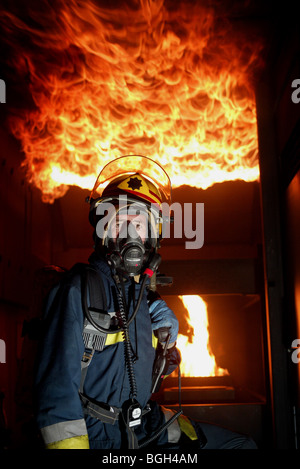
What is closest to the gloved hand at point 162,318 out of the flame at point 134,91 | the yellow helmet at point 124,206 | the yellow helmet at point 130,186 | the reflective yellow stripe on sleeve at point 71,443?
the yellow helmet at point 124,206

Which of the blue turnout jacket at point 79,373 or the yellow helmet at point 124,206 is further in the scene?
the yellow helmet at point 124,206

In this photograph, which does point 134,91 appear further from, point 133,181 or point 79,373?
point 79,373

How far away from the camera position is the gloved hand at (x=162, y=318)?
2.56m

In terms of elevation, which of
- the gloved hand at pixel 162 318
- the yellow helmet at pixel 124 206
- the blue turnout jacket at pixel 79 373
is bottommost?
the blue turnout jacket at pixel 79 373

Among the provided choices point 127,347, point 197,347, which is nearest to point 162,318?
point 127,347

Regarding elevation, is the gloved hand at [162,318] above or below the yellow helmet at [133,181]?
below

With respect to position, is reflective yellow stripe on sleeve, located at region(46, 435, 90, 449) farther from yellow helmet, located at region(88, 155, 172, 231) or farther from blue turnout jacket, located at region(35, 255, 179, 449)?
yellow helmet, located at region(88, 155, 172, 231)

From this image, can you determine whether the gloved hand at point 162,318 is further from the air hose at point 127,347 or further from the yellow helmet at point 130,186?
the yellow helmet at point 130,186

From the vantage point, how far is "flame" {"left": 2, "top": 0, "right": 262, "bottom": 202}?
3.90 metres

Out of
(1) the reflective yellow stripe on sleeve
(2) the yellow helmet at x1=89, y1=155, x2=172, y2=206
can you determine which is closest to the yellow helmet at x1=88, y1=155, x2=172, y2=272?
(2) the yellow helmet at x1=89, y1=155, x2=172, y2=206

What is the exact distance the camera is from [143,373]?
226 centimetres

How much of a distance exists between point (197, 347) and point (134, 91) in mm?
3555

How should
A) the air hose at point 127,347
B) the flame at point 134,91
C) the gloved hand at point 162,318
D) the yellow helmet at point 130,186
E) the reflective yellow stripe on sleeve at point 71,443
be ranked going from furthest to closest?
1. the flame at point 134,91
2. the yellow helmet at point 130,186
3. the gloved hand at point 162,318
4. the air hose at point 127,347
5. the reflective yellow stripe on sleeve at point 71,443

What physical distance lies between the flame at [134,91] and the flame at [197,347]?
172 centimetres
